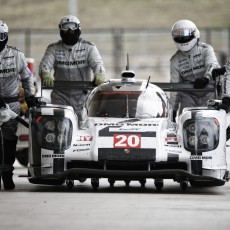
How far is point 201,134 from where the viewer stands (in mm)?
14656

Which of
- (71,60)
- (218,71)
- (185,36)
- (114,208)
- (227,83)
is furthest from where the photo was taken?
(185,36)

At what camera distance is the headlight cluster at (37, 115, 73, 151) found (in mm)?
14617

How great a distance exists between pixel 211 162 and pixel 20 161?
715 cm

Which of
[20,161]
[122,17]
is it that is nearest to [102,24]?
[122,17]

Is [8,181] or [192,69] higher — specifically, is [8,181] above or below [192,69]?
below

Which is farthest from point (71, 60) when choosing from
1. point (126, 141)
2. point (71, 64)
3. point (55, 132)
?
point (126, 141)

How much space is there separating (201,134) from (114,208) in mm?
2622

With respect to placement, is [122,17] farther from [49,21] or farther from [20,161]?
[20,161]

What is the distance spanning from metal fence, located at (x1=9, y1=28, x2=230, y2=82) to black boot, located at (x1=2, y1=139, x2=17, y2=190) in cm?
2641

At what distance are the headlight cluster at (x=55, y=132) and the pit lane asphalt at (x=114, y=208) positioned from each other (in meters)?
0.59

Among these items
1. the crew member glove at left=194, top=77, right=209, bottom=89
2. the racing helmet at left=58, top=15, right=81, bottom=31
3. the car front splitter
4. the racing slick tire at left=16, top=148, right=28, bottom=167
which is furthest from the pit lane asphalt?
the racing slick tire at left=16, top=148, right=28, bottom=167

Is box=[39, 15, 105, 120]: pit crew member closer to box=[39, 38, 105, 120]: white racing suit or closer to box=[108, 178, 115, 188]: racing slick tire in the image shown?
box=[39, 38, 105, 120]: white racing suit

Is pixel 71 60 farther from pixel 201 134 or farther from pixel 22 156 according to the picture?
pixel 22 156

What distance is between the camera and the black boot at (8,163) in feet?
51.0
